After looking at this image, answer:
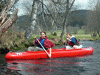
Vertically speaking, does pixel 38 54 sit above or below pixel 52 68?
above

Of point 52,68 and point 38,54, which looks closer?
point 52,68

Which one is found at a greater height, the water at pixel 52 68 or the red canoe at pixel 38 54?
the red canoe at pixel 38 54

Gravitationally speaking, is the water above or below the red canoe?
below

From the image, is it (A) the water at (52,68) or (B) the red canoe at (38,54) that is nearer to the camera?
(A) the water at (52,68)

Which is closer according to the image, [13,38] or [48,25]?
[13,38]

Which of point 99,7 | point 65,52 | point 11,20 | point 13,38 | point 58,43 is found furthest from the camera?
point 99,7

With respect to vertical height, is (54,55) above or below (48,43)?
below

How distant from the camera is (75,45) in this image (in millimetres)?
9367

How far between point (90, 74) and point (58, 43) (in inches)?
462

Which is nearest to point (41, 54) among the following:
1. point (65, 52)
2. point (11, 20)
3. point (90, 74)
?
point (65, 52)

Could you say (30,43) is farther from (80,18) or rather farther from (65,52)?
(80,18)

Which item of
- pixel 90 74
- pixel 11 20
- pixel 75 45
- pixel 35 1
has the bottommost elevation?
pixel 90 74

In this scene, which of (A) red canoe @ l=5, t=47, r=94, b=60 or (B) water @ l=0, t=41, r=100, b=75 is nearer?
(B) water @ l=0, t=41, r=100, b=75

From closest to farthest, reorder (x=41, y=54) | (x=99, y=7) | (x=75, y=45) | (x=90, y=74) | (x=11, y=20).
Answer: (x=11, y=20), (x=90, y=74), (x=41, y=54), (x=75, y=45), (x=99, y=7)
